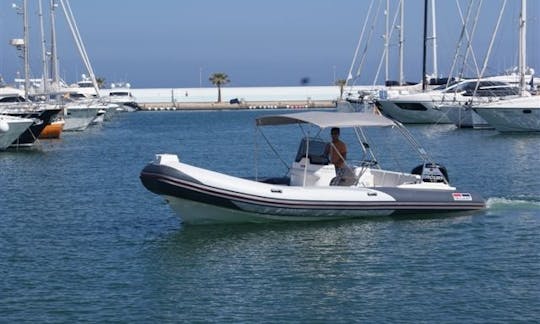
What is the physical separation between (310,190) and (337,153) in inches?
59.9

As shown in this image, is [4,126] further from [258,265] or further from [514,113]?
[258,265]

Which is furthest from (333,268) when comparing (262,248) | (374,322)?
(374,322)

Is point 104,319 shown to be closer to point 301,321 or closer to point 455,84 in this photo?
point 301,321

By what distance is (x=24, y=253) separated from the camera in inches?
715

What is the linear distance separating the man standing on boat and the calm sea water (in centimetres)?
126

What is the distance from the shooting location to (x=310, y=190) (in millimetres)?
19359

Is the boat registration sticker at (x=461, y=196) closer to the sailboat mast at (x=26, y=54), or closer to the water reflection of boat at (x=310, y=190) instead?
the water reflection of boat at (x=310, y=190)

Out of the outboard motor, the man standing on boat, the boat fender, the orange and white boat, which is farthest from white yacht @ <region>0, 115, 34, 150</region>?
the outboard motor

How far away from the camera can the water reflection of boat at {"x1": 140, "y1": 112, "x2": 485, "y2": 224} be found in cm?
1869

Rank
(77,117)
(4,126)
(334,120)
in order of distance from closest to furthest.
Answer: (334,120) → (4,126) → (77,117)

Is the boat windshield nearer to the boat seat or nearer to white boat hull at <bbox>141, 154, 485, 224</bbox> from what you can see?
the boat seat

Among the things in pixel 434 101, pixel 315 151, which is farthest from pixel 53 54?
pixel 315 151

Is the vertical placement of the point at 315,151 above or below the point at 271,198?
above

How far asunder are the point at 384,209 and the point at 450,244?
2145mm
